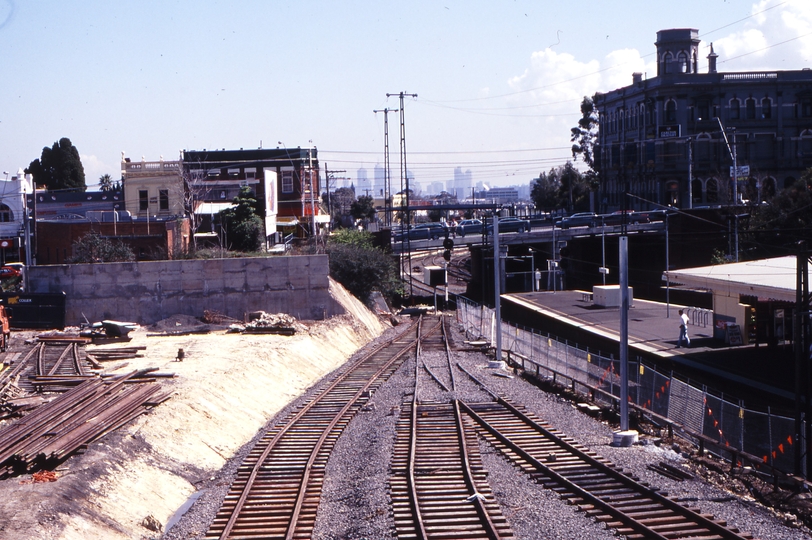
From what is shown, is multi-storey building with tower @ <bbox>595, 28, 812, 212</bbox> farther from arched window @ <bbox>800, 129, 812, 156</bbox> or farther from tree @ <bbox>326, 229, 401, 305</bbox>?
tree @ <bbox>326, 229, 401, 305</bbox>

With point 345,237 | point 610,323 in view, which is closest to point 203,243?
point 345,237

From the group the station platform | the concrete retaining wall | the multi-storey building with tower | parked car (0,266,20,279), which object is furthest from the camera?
the multi-storey building with tower

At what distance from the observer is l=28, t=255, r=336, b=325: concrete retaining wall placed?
35.3 m

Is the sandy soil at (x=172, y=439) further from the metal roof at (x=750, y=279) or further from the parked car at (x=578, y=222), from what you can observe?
the parked car at (x=578, y=222)

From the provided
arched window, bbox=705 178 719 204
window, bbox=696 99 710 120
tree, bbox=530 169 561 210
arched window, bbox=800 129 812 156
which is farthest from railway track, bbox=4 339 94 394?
tree, bbox=530 169 561 210

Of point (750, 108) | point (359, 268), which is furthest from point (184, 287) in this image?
point (750, 108)

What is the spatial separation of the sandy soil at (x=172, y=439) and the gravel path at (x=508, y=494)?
914 millimetres

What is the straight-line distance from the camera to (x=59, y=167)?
250ft

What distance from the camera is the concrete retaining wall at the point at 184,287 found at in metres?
35.3

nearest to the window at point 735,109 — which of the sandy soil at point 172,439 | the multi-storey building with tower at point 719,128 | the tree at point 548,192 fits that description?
the multi-storey building with tower at point 719,128

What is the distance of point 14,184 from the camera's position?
5362 cm

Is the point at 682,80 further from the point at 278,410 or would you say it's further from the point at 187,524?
the point at 187,524

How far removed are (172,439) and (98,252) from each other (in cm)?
2365

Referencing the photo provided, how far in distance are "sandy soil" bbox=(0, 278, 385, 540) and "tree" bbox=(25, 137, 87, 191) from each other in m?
49.3
